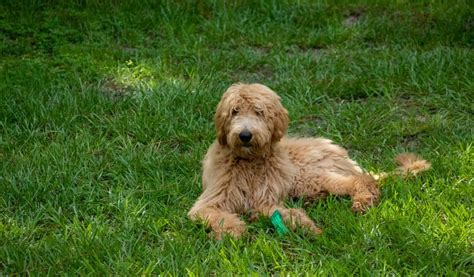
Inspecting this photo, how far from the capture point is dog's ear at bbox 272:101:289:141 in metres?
5.04

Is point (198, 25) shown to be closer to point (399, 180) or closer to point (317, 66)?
point (317, 66)

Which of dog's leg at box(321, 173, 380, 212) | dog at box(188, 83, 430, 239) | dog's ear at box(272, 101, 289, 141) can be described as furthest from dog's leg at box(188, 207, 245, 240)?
dog's leg at box(321, 173, 380, 212)

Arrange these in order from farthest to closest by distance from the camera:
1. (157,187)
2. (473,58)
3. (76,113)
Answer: (473,58)
(76,113)
(157,187)

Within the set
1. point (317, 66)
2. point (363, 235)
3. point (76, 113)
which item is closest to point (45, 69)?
point (76, 113)

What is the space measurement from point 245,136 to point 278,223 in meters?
0.58

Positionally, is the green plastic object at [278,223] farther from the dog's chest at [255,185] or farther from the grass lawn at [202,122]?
the dog's chest at [255,185]

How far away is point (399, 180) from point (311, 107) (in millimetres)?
1894

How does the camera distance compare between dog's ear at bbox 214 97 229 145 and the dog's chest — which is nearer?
dog's ear at bbox 214 97 229 145

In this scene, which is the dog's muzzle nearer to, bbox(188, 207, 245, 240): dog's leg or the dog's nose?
the dog's nose

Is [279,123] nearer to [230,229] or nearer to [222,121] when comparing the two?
[222,121]

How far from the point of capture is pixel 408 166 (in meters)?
5.50

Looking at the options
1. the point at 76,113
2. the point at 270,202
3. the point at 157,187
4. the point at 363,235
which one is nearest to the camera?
the point at 363,235

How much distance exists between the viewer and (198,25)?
30.0 ft

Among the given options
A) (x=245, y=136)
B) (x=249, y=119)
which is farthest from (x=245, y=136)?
(x=249, y=119)
